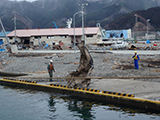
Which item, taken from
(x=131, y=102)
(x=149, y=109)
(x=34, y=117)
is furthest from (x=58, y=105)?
(x=149, y=109)

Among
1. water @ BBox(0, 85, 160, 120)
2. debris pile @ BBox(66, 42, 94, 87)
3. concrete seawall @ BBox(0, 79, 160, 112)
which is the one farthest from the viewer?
debris pile @ BBox(66, 42, 94, 87)

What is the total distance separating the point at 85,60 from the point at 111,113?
414cm

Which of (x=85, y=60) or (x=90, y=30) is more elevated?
(x=90, y=30)

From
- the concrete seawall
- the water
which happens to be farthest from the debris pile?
the water

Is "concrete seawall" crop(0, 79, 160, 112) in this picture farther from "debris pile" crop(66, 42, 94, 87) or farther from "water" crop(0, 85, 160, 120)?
"debris pile" crop(66, 42, 94, 87)

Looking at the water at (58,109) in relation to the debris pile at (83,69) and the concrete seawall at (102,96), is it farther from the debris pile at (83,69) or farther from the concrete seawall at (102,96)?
the debris pile at (83,69)

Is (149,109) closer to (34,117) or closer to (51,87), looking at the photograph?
(34,117)

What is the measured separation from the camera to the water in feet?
39.8

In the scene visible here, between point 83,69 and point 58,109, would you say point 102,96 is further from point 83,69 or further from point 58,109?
point 58,109

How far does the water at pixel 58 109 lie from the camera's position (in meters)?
12.1

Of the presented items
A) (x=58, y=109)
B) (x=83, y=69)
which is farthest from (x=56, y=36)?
(x=58, y=109)

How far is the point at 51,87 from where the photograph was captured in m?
17.0

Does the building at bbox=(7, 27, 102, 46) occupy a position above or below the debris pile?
above

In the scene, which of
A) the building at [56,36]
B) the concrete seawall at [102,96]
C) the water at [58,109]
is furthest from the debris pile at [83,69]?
the building at [56,36]
